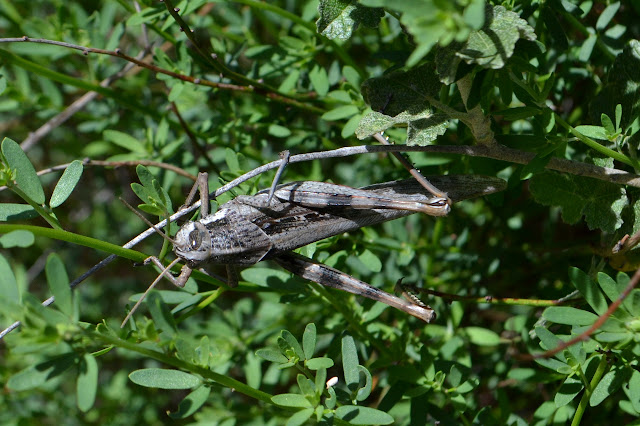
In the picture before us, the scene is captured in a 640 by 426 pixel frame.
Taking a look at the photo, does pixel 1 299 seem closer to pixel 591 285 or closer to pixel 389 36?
pixel 591 285

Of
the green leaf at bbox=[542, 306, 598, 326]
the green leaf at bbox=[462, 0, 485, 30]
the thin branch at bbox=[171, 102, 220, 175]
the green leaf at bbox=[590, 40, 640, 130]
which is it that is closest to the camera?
the green leaf at bbox=[462, 0, 485, 30]

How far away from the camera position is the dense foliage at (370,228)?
4.65 ft

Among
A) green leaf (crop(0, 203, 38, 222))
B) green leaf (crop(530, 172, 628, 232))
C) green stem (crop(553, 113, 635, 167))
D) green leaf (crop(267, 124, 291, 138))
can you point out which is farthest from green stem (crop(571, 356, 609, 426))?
green leaf (crop(0, 203, 38, 222))

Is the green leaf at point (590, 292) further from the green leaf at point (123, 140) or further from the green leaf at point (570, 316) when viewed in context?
the green leaf at point (123, 140)

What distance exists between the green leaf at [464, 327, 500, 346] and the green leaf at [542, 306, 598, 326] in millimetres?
686

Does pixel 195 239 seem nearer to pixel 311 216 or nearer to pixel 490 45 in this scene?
pixel 311 216

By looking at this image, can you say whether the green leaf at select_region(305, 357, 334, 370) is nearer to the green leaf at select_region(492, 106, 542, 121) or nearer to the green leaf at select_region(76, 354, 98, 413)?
the green leaf at select_region(76, 354, 98, 413)

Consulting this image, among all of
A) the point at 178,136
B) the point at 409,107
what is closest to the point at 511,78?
the point at 409,107

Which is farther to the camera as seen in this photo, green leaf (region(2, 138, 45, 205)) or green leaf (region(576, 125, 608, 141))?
→ green leaf (region(576, 125, 608, 141))

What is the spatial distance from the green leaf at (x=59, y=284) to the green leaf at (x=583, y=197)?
1420 mm

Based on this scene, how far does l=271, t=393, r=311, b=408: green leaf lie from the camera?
1467 millimetres

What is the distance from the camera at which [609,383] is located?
1.51 metres

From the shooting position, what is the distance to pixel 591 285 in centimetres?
147

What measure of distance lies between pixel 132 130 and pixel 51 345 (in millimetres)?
2015
